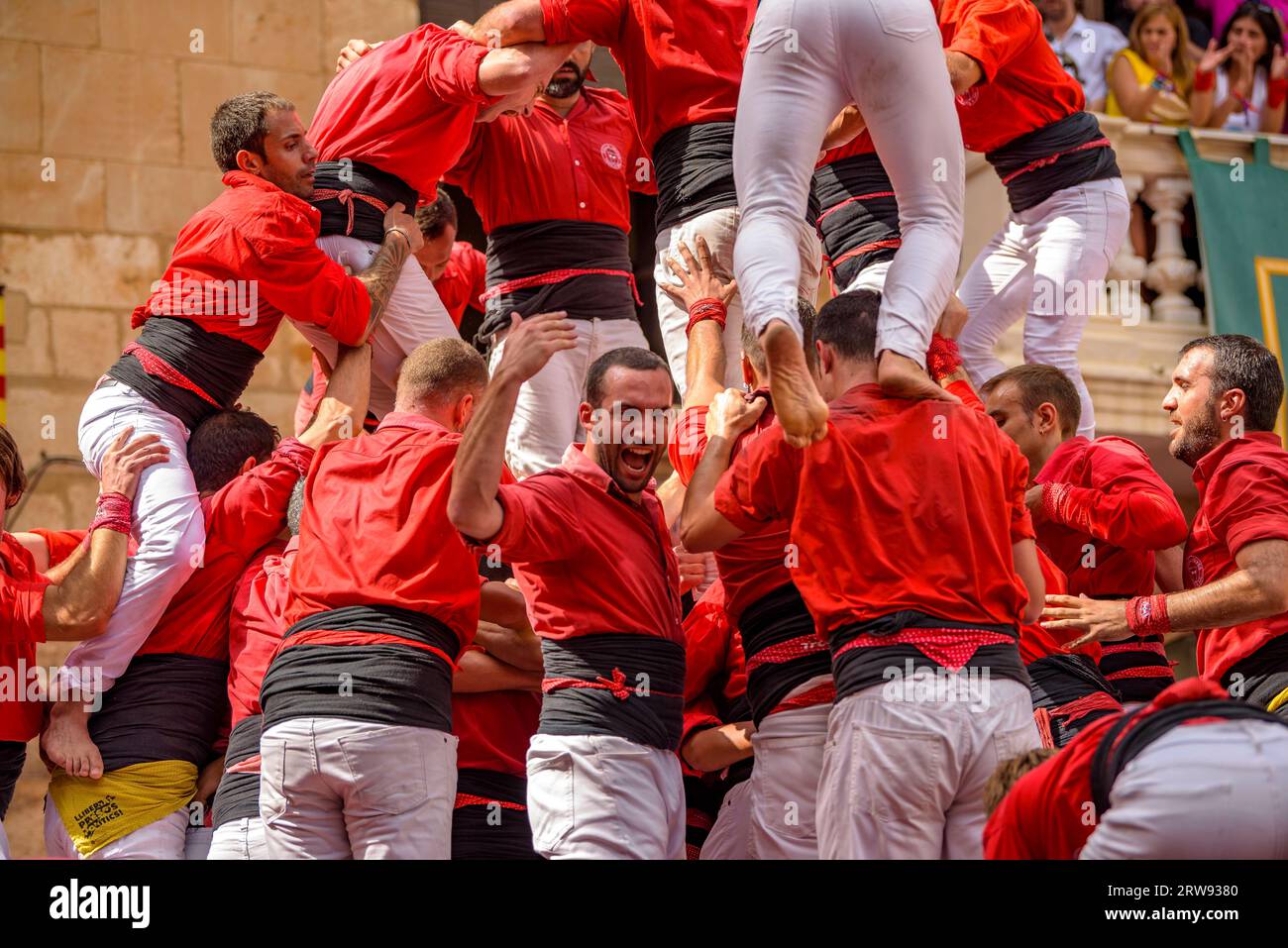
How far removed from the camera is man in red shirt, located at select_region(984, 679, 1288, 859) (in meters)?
3.39

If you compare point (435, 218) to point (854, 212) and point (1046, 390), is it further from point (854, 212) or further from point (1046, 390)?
point (1046, 390)

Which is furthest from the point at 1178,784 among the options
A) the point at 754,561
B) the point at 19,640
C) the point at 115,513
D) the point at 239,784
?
the point at 115,513

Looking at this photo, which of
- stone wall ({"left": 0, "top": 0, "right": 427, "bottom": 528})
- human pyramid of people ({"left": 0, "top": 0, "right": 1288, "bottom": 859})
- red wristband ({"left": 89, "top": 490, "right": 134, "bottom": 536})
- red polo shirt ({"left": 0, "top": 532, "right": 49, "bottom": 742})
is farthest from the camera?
stone wall ({"left": 0, "top": 0, "right": 427, "bottom": 528})

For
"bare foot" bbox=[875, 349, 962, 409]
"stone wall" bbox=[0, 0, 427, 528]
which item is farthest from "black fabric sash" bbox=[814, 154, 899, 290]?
"stone wall" bbox=[0, 0, 427, 528]

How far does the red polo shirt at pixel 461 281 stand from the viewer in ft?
25.7

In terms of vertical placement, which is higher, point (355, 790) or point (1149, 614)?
point (1149, 614)

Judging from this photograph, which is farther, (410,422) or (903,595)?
(410,422)

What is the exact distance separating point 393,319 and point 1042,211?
2.41 m

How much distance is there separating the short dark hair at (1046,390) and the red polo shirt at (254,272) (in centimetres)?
217

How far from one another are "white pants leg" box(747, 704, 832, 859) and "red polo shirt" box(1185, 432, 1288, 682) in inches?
60.2

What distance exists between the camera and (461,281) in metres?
7.88

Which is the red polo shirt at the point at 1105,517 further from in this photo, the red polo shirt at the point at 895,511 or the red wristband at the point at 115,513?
the red wristband at the point at 115,513

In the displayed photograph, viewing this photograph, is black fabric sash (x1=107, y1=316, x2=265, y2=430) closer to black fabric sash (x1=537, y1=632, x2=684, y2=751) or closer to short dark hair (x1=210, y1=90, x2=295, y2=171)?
short dark hair (x1=210, y1=90, x2=295, y2=171)
